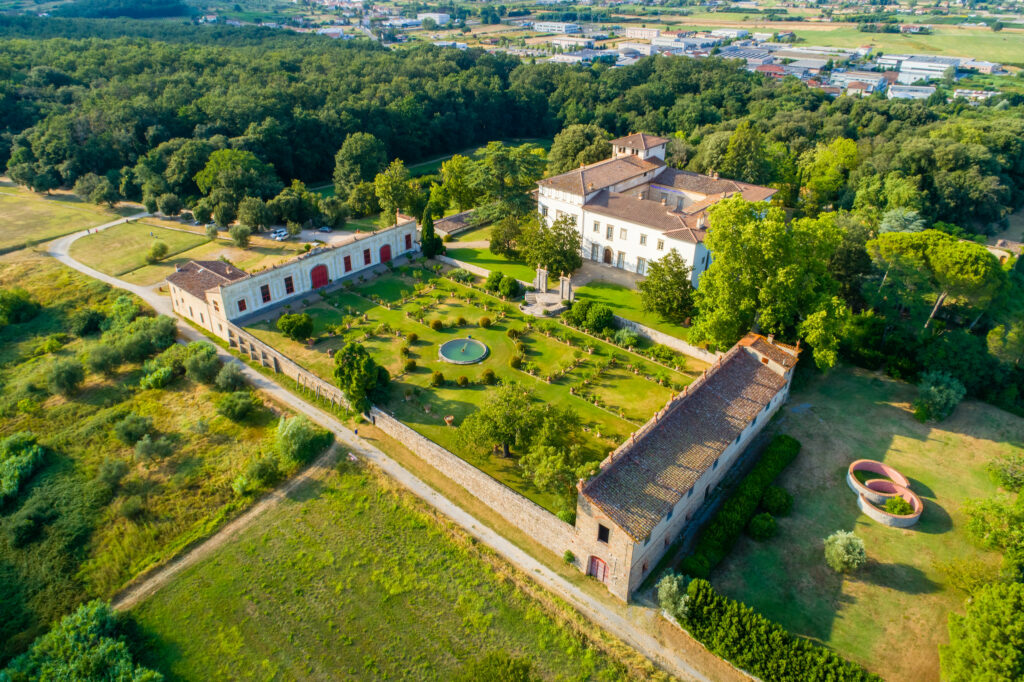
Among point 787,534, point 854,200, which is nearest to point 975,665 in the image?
point 787,534

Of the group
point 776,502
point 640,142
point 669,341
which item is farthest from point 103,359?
point 640,142

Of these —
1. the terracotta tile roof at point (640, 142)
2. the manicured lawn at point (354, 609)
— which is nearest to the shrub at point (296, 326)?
the manicured lawn at point (354, 609)

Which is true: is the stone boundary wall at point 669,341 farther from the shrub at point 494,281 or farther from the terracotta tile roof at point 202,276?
the terracotta tile roof at point 202,276

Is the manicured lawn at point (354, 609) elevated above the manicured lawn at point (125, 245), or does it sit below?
below

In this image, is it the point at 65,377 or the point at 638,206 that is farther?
the point at 638,206

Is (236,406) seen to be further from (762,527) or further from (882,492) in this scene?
(882,492)
